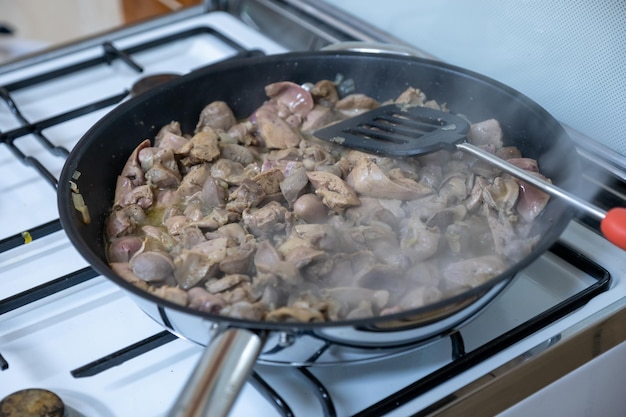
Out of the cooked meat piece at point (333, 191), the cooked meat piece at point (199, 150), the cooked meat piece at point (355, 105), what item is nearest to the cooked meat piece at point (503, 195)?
the cooked meat piece at point (333, 191)

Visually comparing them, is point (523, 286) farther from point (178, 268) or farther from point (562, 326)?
point (178, 268)

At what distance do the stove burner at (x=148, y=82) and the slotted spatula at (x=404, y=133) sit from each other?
0.39 meters

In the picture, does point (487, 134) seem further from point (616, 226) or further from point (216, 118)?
point (216, 118)

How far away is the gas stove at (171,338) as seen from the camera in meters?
0.83

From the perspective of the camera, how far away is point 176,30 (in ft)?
5.27

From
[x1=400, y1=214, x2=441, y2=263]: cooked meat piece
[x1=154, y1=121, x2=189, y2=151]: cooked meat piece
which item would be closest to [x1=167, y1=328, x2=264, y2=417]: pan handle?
[x1=400, y1=214, x2=441, y2=263]: cooked meat piece

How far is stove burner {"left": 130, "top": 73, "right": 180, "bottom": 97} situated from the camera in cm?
135

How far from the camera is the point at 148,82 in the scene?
1.37 metres

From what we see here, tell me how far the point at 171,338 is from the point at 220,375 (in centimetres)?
26

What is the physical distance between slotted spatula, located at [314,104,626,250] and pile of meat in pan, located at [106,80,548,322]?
3 centimetres

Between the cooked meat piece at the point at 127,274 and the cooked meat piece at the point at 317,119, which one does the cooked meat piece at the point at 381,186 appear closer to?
the cooked meat piece at the point at 317,119

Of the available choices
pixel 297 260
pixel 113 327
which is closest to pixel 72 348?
pixel 113 327

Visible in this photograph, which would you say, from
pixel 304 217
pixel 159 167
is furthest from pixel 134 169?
pixel 304 217

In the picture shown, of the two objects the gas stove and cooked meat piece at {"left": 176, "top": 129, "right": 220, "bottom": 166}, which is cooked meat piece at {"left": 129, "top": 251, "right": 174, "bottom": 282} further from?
cooked meat piece at {"left": 176, "top": 129, "right": 220, "bottom": 166}
